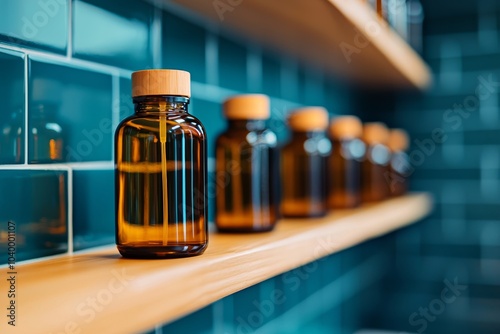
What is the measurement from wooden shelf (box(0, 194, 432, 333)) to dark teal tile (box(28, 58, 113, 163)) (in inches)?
4.4

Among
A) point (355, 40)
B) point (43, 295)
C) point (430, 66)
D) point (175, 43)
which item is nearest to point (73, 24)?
point (175, 43)

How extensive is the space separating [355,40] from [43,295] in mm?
875

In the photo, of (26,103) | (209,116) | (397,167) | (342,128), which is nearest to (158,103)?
(26,103)

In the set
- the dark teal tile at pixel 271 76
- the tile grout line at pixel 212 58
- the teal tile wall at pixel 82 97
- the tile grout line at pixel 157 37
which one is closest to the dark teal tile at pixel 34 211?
the teal tile wall at pixel 82 97

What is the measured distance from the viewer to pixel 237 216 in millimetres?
882

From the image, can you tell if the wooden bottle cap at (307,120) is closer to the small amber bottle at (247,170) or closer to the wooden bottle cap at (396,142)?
the small amber bottle at (247,170)

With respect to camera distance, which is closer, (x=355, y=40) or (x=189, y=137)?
(x=189, y=137)

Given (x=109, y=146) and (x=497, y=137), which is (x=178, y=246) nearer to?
(x=109, y=146)

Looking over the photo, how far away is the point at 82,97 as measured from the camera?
72 cm

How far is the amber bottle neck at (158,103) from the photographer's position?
2.06 feet

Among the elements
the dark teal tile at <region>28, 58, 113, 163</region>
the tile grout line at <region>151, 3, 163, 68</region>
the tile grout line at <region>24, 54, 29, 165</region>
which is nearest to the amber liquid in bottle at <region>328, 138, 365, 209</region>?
the tile grout line at <region>151, 3, 163, 68</region>

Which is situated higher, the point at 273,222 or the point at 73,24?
the point at 73,24

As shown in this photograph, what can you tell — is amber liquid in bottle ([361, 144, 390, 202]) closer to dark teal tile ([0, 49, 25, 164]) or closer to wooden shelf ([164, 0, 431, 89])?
wooden shelf ([164, 0, 431, 89])

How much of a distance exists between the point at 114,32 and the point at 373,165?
90 cm
